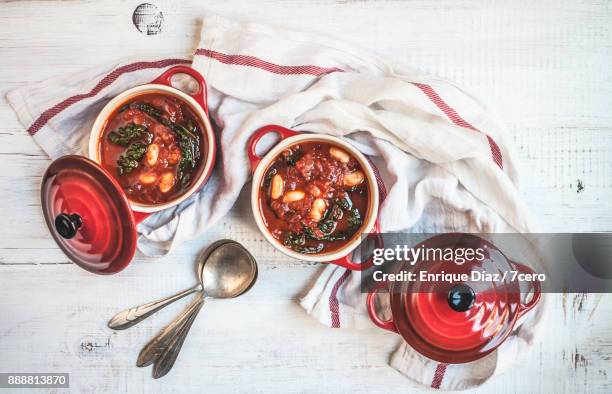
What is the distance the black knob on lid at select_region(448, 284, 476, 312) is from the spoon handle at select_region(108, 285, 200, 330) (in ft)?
1.87

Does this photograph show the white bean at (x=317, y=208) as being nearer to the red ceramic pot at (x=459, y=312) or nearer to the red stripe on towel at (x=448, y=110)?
the red ceramic pot at (x=459, y=312)

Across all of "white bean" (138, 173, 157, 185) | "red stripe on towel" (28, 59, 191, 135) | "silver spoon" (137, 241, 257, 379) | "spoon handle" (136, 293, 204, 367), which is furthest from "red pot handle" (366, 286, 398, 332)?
"red stripe on towel" (28, 59, 191, 135)

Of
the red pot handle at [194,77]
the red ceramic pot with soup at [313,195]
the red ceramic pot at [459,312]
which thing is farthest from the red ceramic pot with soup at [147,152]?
the red ceramic pot at [459,312]

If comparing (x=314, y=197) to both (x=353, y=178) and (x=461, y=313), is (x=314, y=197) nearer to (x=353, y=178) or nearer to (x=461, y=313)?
(x=353, y=178)

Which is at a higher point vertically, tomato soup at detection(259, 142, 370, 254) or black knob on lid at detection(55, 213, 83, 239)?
tomato soup at detection(259, 142, 370, 254)

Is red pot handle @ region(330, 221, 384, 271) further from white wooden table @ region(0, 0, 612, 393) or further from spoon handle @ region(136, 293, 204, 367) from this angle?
spoon handle @ region(136, 293, 204, 367)

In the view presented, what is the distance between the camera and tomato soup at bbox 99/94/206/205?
1174mm

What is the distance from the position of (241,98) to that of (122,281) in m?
0.50

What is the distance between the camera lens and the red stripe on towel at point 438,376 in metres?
1.25

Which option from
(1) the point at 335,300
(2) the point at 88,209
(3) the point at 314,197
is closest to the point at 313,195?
(3) the point at 314,197

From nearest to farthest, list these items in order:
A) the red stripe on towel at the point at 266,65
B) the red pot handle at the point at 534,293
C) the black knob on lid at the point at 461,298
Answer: the black knob on lid at the point at 461,298 → the red pot handle at the point at 534,293 → the red stripe on towel at the point at 266,65

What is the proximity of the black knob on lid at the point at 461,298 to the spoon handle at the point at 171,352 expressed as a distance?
561 mm

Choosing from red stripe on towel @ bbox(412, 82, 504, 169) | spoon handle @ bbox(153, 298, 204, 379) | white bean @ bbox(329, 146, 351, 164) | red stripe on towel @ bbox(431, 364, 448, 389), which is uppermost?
red stripe on towel @ bbox(412, 82, 504, 169)

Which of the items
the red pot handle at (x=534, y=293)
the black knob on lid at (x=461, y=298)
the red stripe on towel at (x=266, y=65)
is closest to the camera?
the black knob on lid at (x=461, y=298)
